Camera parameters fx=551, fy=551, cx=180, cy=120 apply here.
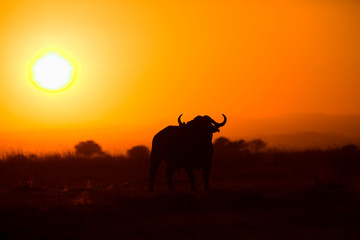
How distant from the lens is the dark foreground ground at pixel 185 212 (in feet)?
32.1

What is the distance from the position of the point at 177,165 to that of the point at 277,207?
367 centimetres

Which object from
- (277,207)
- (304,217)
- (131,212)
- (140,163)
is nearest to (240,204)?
(277,207)

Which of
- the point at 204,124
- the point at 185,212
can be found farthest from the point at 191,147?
the point at 185,212

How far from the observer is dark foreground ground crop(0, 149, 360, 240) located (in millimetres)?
9797

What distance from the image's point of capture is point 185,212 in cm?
1164

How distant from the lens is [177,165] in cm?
1498

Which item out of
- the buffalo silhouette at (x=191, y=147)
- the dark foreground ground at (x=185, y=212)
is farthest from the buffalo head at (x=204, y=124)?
the dark foreground ground at (x=185, y=212)

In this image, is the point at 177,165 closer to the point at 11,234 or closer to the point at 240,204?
the point at 240,204

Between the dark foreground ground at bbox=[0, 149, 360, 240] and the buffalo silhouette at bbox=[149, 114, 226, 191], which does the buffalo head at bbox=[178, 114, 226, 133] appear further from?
the dark foreground ground at bbox=[0, 149, 360, 240]

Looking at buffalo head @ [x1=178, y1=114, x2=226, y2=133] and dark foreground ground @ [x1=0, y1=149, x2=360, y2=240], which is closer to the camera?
dark foreground ground @ [x1=0, y1=149, x2=360, y2=240]

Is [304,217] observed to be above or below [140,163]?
below

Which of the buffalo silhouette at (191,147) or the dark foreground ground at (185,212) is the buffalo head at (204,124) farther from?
the dark foreground ground at (185,212)

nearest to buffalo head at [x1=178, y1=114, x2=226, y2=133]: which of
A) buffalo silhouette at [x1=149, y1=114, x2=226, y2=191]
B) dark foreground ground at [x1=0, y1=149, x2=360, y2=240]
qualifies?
buffalo silhouette at [x1=149, y1=114, x2=226, y2=191]

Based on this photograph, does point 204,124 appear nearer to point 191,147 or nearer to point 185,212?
point 191,147
